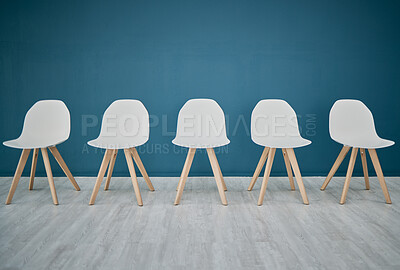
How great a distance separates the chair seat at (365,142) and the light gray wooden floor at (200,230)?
488 mm

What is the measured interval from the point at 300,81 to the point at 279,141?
3.04ft

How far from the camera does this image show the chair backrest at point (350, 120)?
11.4 ft

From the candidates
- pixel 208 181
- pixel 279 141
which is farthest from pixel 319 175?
pixel 208 181

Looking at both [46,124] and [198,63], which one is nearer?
[46,124]

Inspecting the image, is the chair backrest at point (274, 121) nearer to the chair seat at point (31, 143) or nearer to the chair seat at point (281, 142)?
the chair seat at point (281, 142)

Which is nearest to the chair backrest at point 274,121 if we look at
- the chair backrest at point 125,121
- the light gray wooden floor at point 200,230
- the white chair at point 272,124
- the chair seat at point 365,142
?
the white chair at point 272,124

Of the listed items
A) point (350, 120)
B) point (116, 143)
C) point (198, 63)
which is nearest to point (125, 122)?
point (116, 143)

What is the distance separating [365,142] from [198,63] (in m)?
Result: 1.81

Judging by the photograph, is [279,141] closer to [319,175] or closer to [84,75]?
[319,175]

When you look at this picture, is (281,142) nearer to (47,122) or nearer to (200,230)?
(200,230)

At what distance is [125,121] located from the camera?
3.45 m

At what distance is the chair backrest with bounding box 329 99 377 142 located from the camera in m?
3.47

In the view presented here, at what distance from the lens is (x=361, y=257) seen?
2123mm

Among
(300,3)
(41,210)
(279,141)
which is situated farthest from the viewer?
(300,3)
